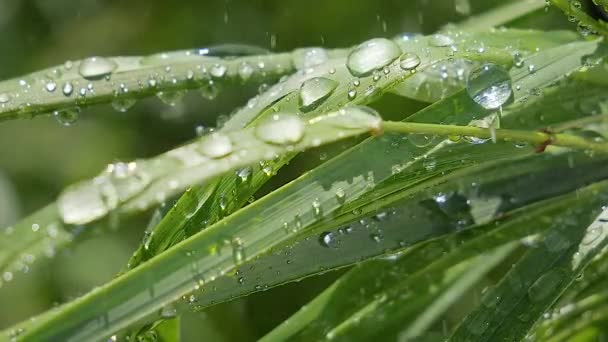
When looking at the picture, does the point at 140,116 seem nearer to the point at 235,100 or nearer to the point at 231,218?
the point at 235,100

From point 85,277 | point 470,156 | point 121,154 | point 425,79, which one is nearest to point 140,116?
point 121,154

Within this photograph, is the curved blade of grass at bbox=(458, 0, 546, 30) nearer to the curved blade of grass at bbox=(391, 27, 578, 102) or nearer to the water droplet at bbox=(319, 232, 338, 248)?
the curved blade of grass at bbox=(391, 27, 578, 102)

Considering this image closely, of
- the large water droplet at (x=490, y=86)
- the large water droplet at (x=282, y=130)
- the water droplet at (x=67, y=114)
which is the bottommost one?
the large water droplet at (x=490, y=86)

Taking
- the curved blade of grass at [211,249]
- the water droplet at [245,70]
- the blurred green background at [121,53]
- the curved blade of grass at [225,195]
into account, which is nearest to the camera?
the curved blade of grass at [211,249]

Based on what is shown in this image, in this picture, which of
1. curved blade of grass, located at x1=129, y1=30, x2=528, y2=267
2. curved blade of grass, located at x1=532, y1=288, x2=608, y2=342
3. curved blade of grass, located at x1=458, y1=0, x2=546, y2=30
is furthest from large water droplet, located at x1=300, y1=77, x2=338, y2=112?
curved blade of grass, located at x1=458, y1=0, x2=546, y2=30

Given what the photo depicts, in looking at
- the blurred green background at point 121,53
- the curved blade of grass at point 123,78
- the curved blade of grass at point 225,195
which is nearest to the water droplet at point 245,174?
the curved blade of grass at point 225,195

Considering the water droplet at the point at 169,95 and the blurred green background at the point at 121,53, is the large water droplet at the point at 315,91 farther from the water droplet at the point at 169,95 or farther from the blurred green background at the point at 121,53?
the blurred green background at the point at 121,53

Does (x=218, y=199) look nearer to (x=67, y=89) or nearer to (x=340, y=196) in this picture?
(x=340, y=196)
